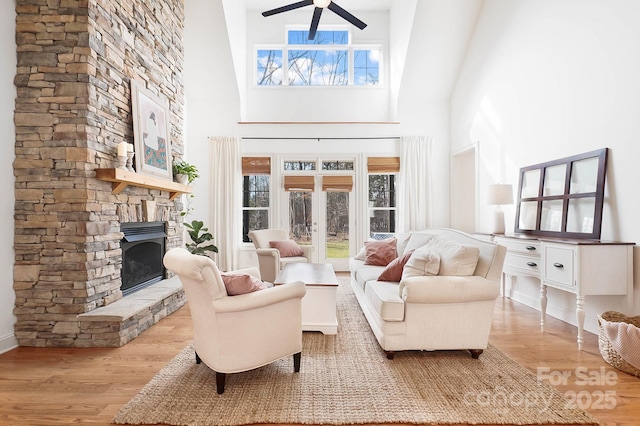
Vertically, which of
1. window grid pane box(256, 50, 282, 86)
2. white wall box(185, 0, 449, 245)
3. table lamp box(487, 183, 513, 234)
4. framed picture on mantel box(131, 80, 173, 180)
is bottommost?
table lamp box(487, 183, 513, 234)

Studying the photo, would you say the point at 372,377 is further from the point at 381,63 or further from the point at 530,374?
the point at 381,63

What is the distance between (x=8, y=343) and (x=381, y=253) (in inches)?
147

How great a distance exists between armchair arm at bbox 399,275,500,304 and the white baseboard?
3.19 meters

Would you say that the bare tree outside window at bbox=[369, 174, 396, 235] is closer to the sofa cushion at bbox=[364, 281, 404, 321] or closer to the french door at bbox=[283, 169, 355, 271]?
the french door at bbox=[283, 169, 355, 271]

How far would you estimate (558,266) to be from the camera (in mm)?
3186

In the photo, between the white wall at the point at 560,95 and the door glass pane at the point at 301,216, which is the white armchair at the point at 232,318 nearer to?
the white wall at the point at 560,95

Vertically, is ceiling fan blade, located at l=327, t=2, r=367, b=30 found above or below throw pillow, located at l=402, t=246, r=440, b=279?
above

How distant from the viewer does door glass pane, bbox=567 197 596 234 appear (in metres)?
3.46

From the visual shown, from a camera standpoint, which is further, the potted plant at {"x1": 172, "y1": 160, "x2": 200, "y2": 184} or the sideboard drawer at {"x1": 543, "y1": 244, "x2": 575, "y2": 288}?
the potted plant at {"x1": 172, "y1": 160, "x2": 200, "y2": 184}

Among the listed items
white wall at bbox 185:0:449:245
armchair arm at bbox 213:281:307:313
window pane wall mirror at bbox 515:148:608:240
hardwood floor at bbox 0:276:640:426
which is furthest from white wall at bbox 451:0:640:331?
armchair arm at bbox 213:281:307:313

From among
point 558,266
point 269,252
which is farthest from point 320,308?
point 558,266

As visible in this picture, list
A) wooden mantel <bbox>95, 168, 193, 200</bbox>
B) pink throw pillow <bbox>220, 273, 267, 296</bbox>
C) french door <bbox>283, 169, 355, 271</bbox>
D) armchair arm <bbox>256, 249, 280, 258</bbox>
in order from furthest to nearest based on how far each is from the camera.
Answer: french door <bbox>283, 169, 355, 271</bbox>, armchair arm <bbox>256, 249, 280, 258</bbox>, wooden mantel <bbox>95, 168, 193, 200</bbox>, pink throw pillow <bbox>220, 273, 267, 296</bbox>

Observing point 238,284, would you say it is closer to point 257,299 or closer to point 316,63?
point 257,299

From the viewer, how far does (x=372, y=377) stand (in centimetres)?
246
